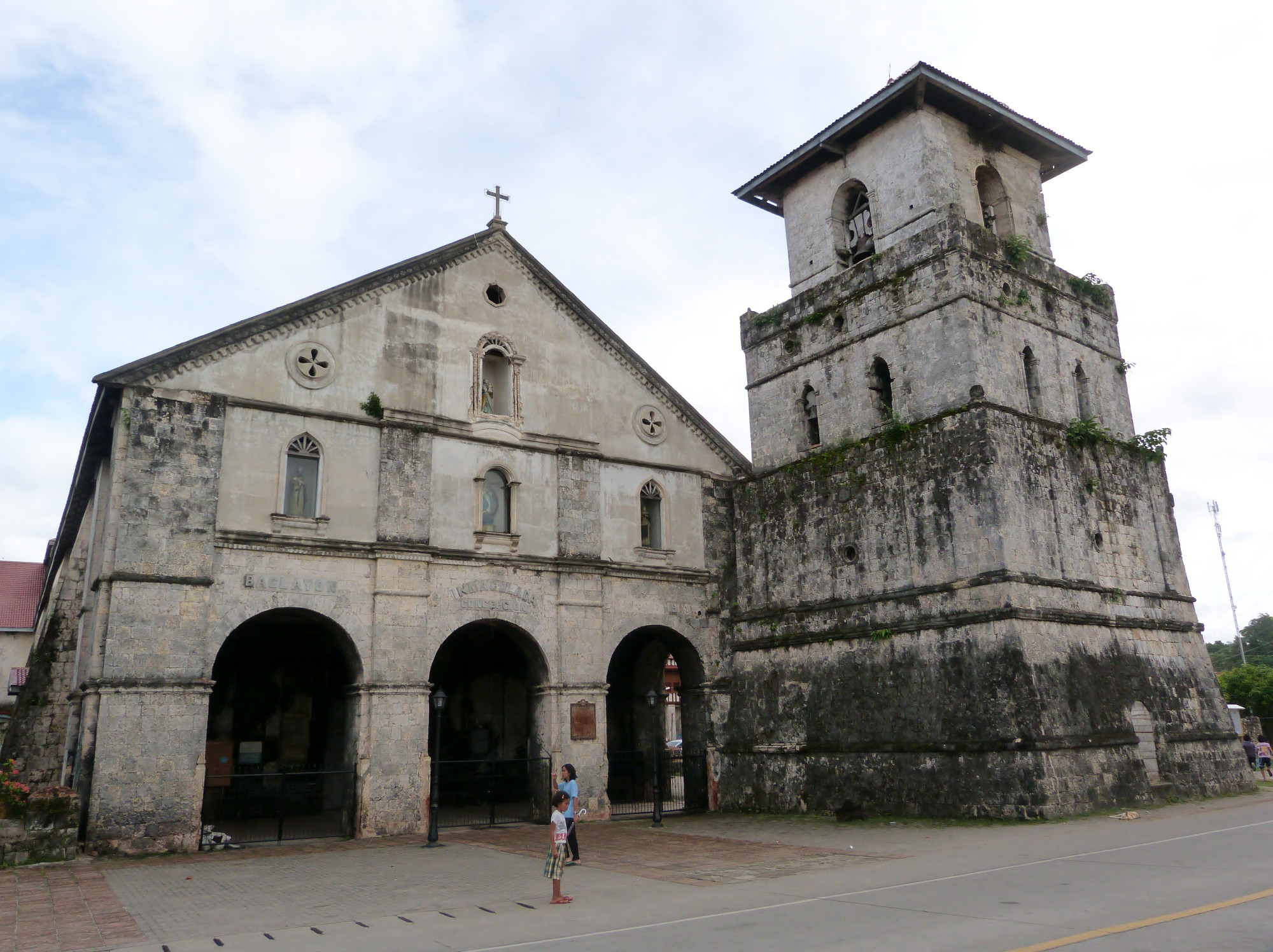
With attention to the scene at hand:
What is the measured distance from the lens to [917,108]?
22.6 metres

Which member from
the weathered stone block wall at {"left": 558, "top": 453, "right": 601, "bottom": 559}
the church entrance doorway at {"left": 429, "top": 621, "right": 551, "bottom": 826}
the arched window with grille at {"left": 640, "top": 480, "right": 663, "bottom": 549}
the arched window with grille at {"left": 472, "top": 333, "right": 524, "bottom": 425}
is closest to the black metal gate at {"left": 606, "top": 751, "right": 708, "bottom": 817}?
the church entrance doorway at {"left": 429, "top": 621, "right": 551, "bottom": 826}

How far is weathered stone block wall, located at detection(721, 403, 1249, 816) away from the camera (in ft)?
59.1

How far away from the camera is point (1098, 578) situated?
66.5 ft

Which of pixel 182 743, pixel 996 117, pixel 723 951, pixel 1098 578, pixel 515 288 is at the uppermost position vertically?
pixel 996 117

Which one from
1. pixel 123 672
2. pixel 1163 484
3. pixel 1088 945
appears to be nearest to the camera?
pixel 1088 945

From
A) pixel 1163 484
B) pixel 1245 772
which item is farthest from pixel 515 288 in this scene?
pixel 1245 772

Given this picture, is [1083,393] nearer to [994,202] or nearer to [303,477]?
[994,202]

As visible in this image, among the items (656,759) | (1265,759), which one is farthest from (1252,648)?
(656,759)

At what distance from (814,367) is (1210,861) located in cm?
1453

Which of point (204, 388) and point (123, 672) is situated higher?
point (204, 388)

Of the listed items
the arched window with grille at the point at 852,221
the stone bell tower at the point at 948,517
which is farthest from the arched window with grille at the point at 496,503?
the arched window with grille at the point at 852,221

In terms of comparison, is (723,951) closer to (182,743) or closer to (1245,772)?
(182,743)

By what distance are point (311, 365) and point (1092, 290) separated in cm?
1848

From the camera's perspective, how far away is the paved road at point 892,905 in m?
8.48
